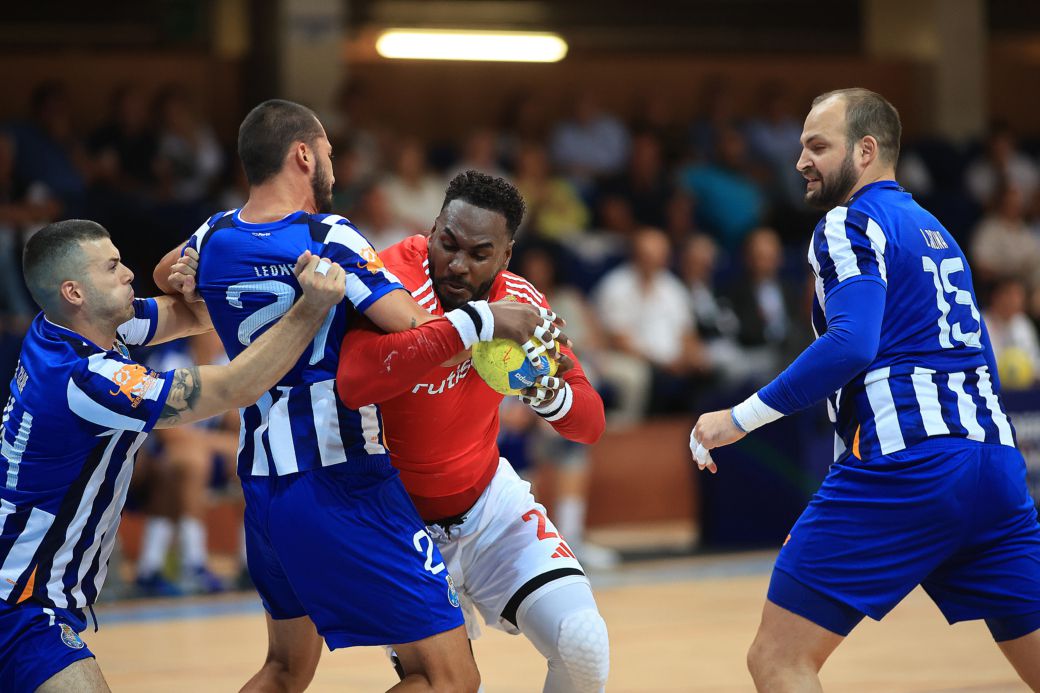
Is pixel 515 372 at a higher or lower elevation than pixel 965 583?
Answer: higher

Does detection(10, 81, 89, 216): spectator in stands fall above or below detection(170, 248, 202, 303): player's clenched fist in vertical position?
above

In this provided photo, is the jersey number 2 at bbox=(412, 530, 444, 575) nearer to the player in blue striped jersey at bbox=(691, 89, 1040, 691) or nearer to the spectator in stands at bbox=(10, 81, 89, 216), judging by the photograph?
the player in blue striped jersey at bbox=(691, 89, 1040, 691)

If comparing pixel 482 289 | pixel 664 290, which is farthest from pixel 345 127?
pixel 482 289

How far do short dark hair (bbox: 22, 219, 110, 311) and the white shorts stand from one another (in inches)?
54.4

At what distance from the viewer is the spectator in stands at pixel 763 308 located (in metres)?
11.1

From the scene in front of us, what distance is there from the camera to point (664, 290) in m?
11.2

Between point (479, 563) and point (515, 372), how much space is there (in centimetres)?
80

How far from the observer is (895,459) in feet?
12.7

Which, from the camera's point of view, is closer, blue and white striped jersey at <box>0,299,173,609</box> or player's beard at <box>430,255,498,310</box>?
blue and white striped jersey at <box>0,299,173,609</box>

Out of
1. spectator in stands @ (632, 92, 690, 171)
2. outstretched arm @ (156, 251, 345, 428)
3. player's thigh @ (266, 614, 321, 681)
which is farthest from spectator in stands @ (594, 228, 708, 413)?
outstretched arm @ (156, 251, 345, 428)

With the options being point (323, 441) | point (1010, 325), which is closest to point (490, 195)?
point (323, 441)

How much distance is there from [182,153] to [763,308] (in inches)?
198

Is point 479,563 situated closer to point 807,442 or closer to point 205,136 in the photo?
point 807,442

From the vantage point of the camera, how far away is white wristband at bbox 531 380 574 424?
418 cm
